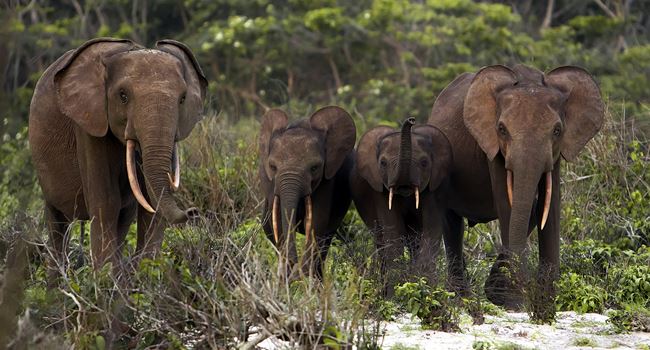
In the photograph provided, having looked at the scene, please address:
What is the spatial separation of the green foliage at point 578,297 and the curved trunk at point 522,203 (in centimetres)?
39

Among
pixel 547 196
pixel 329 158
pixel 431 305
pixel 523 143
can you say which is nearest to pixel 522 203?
pixel 547 196

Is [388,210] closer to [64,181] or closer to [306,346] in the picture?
[64,181]

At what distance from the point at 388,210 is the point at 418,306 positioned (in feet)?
6.99

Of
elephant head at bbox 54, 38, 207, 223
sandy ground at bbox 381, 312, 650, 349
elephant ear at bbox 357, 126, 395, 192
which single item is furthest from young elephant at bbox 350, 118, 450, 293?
elephant head at bbox 54, 38, 207, 223

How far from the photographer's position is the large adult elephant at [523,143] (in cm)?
959

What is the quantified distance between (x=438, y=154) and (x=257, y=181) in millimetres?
2866

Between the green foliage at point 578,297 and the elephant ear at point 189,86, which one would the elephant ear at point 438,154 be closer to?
the green foliage at point 578,297

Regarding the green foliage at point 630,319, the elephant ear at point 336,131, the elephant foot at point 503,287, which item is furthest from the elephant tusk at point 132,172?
the green foliage at point 630,319

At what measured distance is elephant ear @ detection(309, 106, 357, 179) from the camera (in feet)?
35.7

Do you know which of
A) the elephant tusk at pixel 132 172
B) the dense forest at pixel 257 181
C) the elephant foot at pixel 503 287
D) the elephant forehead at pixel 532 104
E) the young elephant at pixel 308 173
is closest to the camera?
the dense forest at pixel 257 181

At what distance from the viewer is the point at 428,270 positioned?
9.28 m

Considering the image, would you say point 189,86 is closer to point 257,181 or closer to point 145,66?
point 145,66

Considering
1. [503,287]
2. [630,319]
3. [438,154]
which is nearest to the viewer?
[630,319]

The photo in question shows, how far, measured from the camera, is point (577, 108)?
10.0 meters
